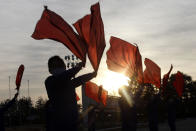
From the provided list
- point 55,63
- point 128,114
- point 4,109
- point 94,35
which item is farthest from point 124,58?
point 55,63

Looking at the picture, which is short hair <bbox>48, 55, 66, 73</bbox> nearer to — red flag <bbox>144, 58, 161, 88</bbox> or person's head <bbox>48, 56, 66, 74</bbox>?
person's head <bbox>48, 56, 66, 74</bbox>

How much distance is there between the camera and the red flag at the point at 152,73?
11566 millimetres

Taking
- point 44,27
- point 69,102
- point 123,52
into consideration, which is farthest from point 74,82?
point 123,52

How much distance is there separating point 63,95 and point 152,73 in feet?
24.0

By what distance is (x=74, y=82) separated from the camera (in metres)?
4.62

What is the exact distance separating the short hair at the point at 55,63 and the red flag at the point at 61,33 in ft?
0.81

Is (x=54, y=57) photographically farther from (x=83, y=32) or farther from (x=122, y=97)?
(x=122, y=97)


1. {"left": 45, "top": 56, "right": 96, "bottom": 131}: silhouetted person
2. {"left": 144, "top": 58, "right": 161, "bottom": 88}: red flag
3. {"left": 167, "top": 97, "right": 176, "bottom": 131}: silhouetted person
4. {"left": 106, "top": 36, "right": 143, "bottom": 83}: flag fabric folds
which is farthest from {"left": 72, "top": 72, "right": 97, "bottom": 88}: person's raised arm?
{"left": 167, "top": 97, "right": 176, "bottom": 131}: silhouetted person

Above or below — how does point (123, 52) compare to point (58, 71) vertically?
above

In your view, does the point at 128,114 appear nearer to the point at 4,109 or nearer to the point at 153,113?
the point at 4,109

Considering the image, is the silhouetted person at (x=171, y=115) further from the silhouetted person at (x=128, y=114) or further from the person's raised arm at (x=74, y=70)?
the person's raised arm at (x=74, y=70)

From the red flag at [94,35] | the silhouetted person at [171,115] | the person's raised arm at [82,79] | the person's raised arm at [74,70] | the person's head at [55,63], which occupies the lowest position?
the silhouetted person at [171,115]

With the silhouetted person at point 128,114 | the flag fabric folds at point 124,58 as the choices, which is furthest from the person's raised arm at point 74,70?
the silhouetted person at point 128,114

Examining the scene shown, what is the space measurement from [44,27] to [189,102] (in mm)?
107061
